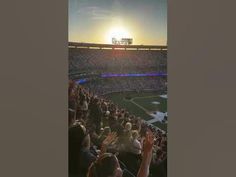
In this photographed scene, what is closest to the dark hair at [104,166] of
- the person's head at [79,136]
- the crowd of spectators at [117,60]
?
the person's head at [79,136]

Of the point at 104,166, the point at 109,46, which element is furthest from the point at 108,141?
the point at 109,46

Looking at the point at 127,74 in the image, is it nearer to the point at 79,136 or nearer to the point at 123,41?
the point at 123,41

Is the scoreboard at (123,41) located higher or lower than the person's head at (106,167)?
higher

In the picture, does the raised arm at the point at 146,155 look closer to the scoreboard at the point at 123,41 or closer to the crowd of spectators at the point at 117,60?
the crowd of spectators at the point at 117,60

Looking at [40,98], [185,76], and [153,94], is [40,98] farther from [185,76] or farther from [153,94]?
[185,76]

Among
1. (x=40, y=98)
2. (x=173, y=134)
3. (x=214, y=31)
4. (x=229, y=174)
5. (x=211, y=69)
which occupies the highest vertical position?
(x=214, y=31)

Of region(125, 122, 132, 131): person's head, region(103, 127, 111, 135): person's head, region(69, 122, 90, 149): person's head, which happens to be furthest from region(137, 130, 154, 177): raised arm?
region(69, 122, 90, 149): person's head

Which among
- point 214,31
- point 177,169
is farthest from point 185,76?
point 177,169
